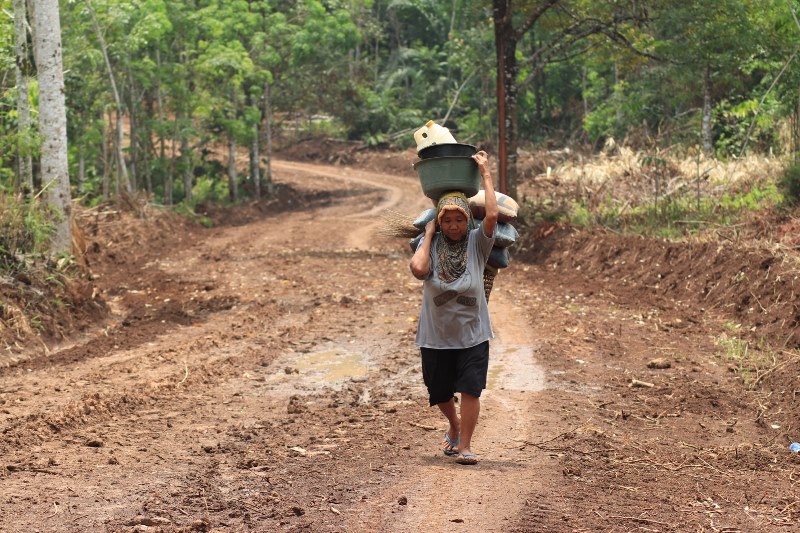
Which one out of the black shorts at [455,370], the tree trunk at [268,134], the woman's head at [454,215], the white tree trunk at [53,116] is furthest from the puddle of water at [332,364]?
the tree trunk at [268,134]

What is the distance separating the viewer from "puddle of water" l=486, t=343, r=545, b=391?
30.9 ft

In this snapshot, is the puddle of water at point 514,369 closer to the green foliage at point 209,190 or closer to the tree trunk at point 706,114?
the tree trunk at point 706,114

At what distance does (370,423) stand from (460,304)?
1.72m

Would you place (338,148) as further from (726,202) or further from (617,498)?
(617,498)

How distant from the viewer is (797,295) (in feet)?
38.3

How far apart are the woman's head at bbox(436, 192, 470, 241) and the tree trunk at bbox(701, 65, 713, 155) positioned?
17616 mm

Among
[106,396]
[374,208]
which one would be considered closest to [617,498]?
[106,396]

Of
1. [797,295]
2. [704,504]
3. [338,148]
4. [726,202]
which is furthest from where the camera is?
[338,148]

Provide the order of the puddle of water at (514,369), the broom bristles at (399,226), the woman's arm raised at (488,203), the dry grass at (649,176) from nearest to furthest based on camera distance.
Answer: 1. the woman's arm raised at (488,203)
2. the broom bristles at (399,226)
3. the puddle of water at (514,369)
4. the dry grass at (649,176)

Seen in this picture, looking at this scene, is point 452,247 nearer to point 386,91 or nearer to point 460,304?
point 460,304

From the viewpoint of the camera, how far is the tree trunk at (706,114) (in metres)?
23.1

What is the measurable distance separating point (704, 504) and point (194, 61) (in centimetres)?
2275

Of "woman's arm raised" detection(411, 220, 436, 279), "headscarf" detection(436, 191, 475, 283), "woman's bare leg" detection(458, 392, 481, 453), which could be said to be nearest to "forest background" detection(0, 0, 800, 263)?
"woman's arm raised" detection(411, 220, 436, 279)

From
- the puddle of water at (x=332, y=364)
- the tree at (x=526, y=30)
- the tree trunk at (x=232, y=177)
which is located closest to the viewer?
the puddle of water at (x=332, y=364)
